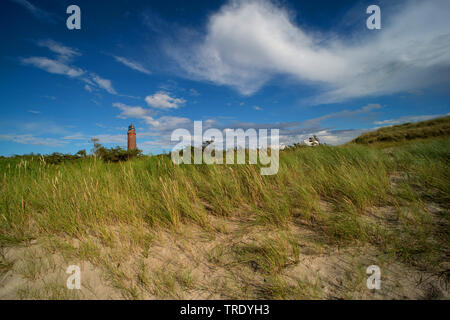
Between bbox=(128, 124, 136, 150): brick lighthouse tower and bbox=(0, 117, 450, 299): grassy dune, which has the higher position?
bbox=(128, 124, 136, 150): brick lighthouse tower

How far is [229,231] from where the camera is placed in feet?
8.78

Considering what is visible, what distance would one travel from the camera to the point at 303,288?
174 cm

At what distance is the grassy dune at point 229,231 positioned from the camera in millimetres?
1851

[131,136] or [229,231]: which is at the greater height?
[131,136]

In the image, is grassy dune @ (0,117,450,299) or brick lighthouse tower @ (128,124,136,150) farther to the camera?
brick lighthouse tower @ (128,124,136,150)

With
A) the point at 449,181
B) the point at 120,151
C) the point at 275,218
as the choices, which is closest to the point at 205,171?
the point at 275,218

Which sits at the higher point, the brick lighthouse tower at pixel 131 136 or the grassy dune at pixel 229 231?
the brick lighthouse tower at pixel 131 136

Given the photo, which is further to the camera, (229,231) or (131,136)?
(131,136)

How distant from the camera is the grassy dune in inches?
72.9

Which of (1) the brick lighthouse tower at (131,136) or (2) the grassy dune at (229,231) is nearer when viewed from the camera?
(2) the grassy dune at (229,231)

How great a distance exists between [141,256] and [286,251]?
67.5 inches
